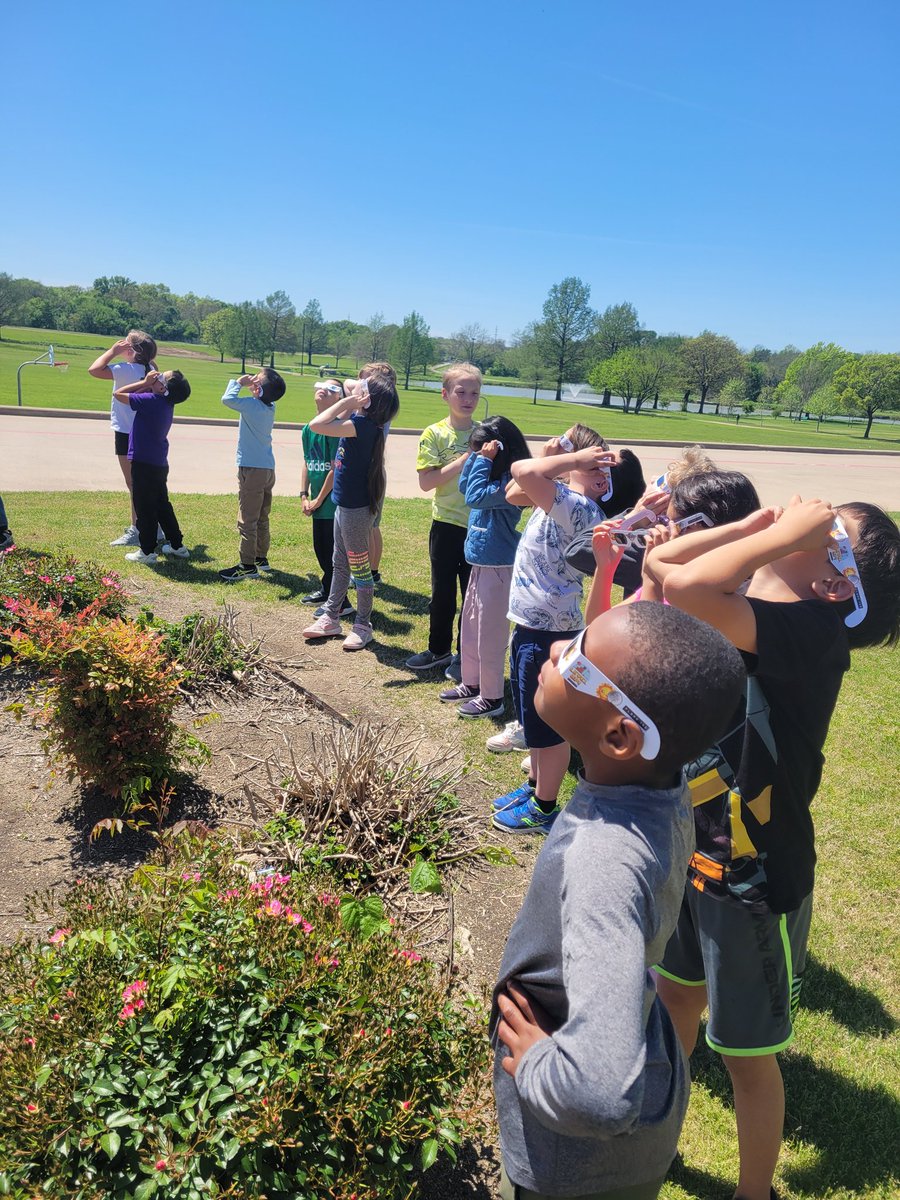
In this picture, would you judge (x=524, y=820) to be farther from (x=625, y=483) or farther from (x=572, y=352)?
(x=572, y=352)

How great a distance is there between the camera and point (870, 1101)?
277 centimetres

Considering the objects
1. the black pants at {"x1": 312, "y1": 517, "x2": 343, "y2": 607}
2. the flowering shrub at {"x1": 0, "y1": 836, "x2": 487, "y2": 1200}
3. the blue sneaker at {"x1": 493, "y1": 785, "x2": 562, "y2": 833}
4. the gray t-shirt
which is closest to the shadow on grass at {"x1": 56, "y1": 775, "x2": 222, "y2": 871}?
the flowering shrub at {"x1": 0, "y1": 836, "x2": 487, "y2": 1200}

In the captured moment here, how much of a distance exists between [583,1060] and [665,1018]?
0.55m

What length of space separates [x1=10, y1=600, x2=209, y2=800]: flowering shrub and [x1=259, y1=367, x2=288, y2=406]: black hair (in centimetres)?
470

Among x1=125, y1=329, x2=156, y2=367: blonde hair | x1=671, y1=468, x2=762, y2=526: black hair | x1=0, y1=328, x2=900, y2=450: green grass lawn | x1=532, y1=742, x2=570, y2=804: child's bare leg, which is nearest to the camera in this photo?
x1=671, y1=468, x2=762, y2=526: black hair

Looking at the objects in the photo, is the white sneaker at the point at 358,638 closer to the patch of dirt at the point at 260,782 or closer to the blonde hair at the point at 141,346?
the patch of dirt at the point at 260,782

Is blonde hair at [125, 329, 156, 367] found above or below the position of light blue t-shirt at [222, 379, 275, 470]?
above

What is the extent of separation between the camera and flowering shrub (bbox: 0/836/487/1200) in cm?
166

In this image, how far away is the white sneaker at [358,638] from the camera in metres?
6.49

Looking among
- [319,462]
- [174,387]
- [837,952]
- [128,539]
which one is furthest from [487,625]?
[128,539]

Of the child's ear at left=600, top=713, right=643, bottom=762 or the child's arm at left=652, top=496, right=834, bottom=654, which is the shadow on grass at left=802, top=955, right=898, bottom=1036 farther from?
the child's ear at left=600, top=713, right=643, bottom=762

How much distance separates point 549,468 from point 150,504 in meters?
5.83

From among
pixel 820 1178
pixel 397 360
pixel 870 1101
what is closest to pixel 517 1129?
pixel 820 1178

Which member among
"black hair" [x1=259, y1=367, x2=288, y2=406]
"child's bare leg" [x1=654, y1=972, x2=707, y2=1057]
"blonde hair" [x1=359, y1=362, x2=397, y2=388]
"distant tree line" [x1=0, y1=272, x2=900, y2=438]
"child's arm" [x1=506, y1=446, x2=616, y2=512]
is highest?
"distant tree line" [x1=0, y1=272, x2=900, y2=438]
